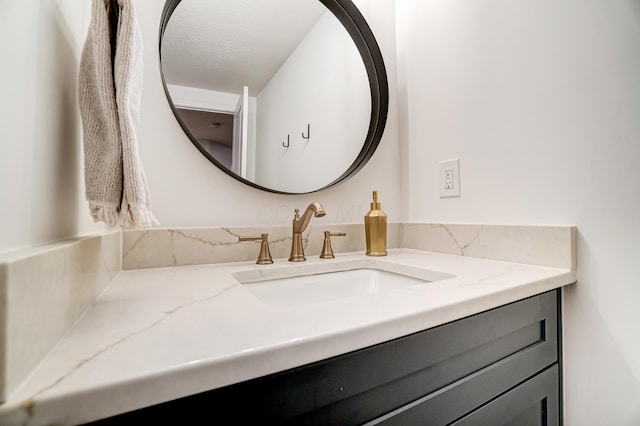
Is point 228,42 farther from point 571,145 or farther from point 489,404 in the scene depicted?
point 489,404

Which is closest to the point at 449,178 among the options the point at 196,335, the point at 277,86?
the point at 277,86

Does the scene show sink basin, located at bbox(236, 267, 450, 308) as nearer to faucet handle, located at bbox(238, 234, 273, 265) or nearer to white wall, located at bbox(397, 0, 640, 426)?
faucet handle, located at bbox(238, 234, 273, 265)

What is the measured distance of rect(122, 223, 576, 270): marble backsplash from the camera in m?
0.73

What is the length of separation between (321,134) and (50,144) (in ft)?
2.62

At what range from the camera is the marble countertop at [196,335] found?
243 millimetres

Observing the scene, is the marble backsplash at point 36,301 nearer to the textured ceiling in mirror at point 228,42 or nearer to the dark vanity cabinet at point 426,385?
the dark vanity cabinet at point 426,385

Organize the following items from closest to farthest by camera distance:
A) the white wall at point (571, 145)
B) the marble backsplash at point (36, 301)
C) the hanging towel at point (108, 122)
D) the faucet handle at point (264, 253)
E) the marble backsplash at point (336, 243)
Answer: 1. the marble backsplash at point (36, 301)
2. the hanging towel at point (108, 122)
3. the white wall at point (571, 145)
4. the marble backsplash at point (336, 243)
5. the faucet handle at point (264, 253)

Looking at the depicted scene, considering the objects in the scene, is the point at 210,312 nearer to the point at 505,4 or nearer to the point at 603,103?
the point at 603,103

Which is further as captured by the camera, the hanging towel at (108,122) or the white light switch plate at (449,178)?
the white light switch plate at (449,178)

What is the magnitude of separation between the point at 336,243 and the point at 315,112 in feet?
1.57

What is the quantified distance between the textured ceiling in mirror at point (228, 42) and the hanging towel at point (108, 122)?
457 mm

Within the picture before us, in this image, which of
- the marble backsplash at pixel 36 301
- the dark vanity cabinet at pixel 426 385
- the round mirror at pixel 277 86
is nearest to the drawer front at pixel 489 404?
the dark vanity cabinet at pixel 426 385

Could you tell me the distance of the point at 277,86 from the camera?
98cm

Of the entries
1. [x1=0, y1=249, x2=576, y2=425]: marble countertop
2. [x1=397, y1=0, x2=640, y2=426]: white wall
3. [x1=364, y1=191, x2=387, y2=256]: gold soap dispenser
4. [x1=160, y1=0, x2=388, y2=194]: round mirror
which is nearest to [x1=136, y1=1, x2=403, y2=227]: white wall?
[x1=160, y1=0, x2=388, y2=194]: round mirror
